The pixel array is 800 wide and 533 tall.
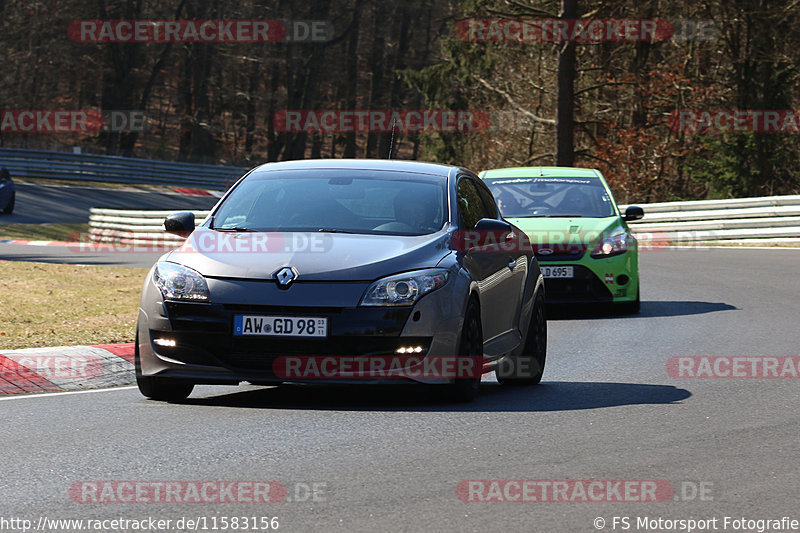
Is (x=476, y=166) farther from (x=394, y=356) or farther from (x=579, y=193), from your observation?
(x=394, y=356)

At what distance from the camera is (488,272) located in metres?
9.06

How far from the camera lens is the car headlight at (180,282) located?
808cm

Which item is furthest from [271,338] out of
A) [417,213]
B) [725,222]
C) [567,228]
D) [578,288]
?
[725,222]

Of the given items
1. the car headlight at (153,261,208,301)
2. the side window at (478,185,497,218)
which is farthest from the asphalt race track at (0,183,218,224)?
the car headlight at (153,261,208,301)

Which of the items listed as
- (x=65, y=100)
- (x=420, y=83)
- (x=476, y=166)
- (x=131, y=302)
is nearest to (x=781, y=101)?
(x=476, y=166)

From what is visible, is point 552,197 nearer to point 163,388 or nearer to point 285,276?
point 163,388

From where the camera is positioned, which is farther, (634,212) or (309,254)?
(634,212)

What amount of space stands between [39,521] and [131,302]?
36.3 feet

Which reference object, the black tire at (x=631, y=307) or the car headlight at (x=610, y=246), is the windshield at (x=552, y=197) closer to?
the car headlight at (x=610, y=246)

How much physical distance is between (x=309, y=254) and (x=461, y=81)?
1667 inches

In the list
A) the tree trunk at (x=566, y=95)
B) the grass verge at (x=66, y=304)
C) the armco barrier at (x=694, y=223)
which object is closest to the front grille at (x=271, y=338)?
the grass verge at (x=66, y=304)

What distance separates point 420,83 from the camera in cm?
5356

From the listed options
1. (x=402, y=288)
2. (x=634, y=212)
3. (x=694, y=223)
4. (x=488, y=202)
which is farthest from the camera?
(x=694, y=223)

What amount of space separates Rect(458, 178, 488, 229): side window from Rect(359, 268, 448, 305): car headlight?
102cm
